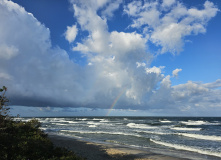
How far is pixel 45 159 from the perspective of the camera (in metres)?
9.26

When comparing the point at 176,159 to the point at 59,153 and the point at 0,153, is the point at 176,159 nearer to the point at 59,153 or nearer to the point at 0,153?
the point at 59,153

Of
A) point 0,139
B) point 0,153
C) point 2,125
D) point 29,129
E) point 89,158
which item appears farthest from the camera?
point 29,129

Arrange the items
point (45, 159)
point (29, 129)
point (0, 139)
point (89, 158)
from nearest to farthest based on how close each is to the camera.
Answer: point (45, 159)
point (0, 139)
point (89, 158)
point (29, 129)

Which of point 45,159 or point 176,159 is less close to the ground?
point 45,159

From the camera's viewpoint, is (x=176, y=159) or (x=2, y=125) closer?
(x=2, y=125)

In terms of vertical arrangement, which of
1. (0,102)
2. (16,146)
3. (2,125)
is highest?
(0,102)

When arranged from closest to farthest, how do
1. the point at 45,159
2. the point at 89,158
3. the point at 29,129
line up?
the point at 45,159
the point at 89,158
the point at 29,129

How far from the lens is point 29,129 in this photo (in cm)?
1623

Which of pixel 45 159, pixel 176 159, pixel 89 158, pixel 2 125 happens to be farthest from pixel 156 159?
pixel 2 125

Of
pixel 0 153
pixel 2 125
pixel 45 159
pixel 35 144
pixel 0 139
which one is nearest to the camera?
pixel 0 153

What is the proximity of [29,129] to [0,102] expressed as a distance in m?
6.65

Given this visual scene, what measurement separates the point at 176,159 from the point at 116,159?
5.73 metres

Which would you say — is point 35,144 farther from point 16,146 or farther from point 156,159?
Result: point 156,159

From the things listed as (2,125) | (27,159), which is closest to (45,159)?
(27,159)
